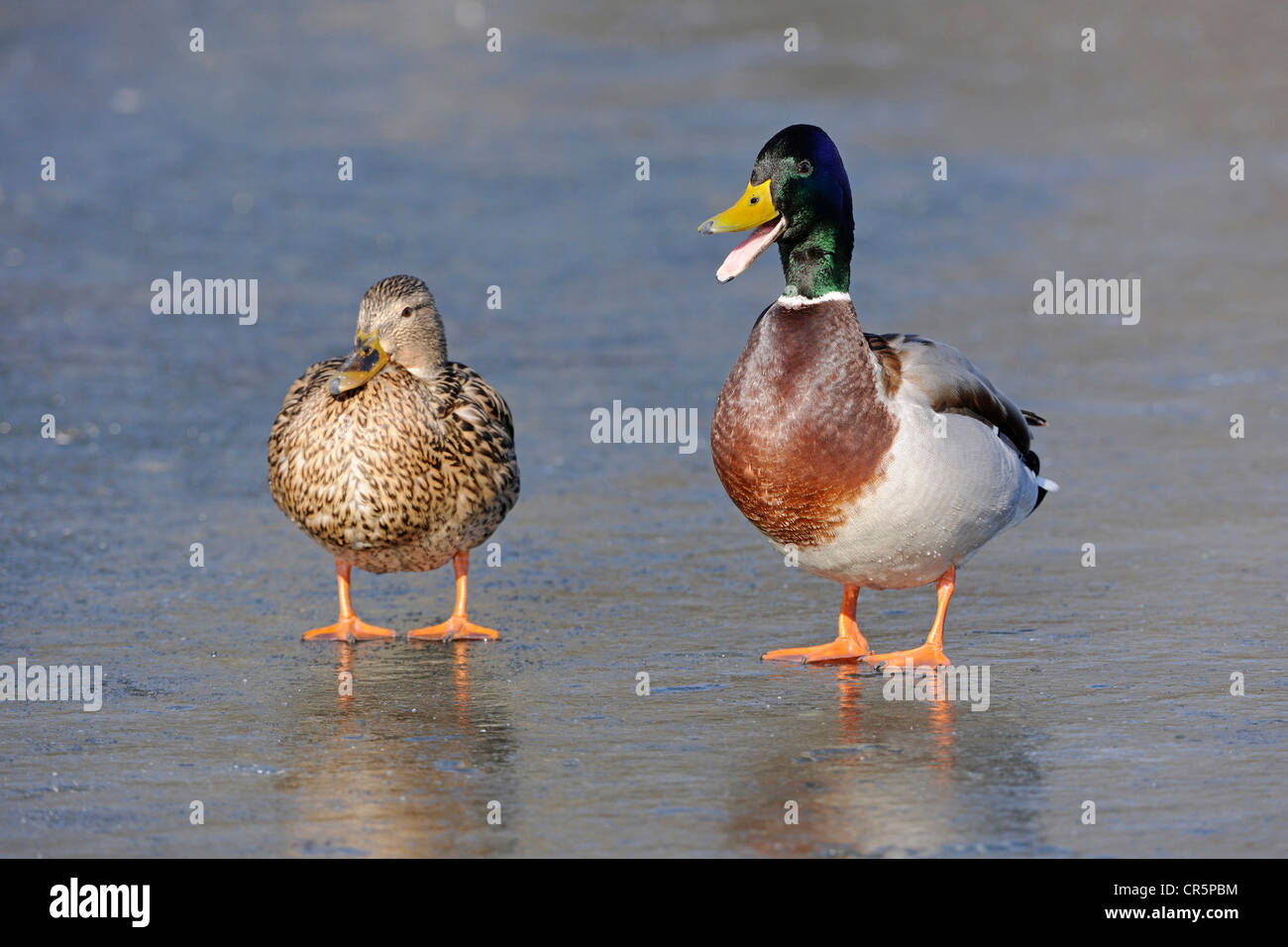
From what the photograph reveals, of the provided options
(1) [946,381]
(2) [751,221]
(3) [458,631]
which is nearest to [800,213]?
(2) [751,221]

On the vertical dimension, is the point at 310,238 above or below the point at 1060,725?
above

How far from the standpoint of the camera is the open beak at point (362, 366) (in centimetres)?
581

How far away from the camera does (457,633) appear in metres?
5.78

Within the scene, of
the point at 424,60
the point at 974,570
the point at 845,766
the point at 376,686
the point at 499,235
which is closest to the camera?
the point at 845,766

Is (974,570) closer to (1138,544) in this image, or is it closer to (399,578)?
(1138,544)

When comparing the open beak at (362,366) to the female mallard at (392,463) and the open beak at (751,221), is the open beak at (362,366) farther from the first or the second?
the open beak at (751,221)

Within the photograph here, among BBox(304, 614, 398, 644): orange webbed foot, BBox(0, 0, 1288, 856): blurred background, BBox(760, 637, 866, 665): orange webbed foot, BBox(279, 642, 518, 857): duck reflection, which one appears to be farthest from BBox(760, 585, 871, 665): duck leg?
BBox(304, 614, 398, 644): orange webbed foot

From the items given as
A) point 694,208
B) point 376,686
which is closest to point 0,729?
point 376,686

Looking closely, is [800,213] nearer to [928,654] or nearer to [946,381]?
[946,381]

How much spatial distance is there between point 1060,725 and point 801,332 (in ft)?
4.61

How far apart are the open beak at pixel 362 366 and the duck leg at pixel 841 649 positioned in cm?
157

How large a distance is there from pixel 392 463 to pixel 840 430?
1.48 meters

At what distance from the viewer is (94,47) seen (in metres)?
21.0

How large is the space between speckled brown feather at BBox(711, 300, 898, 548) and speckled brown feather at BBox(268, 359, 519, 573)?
3.05ft
